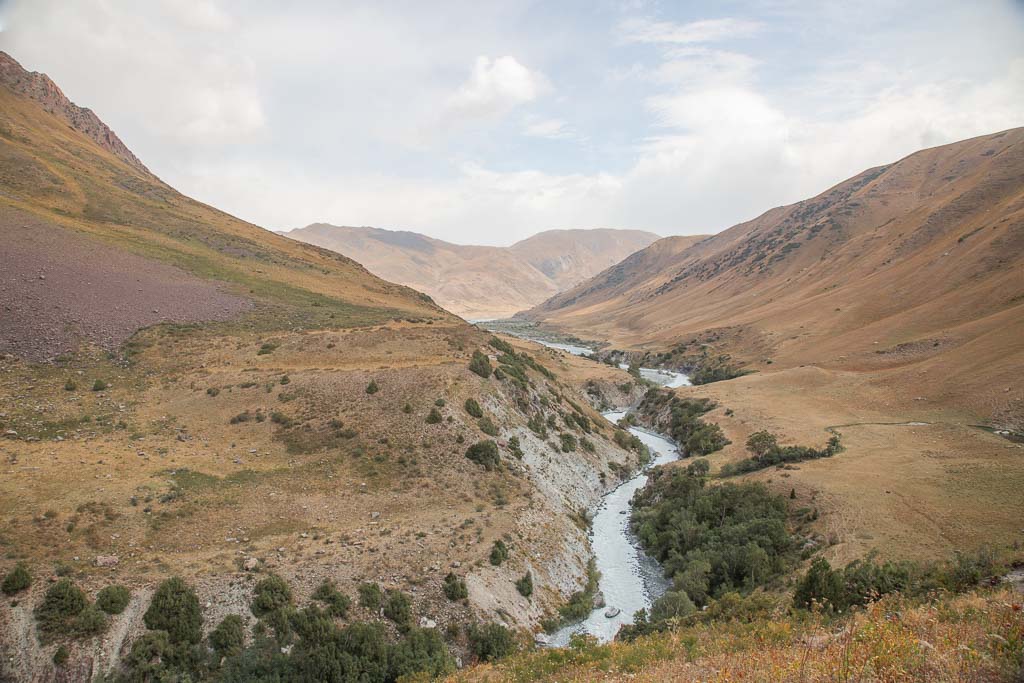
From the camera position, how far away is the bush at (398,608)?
24547mm

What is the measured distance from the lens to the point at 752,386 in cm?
7856

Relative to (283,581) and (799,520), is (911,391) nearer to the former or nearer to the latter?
(799,520)

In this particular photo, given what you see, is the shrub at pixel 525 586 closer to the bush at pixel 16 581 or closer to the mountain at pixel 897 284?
the bush at pixel 16 581

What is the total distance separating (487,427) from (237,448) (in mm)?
18709

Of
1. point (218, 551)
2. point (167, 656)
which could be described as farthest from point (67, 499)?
point (167, 656)

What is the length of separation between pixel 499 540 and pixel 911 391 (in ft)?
183

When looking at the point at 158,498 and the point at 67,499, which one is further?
the point at 158,498

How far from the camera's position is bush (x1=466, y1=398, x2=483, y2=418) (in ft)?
146

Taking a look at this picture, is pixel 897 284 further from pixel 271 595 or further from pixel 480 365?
pixel 271 595

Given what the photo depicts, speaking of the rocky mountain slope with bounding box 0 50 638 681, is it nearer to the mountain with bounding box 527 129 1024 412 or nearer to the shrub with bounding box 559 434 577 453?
the shrub with bounding box 559 434 577 453

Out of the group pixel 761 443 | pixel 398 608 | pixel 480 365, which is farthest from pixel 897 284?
pixel 398 608

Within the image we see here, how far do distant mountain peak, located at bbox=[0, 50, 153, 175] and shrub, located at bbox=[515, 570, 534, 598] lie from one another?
429ft

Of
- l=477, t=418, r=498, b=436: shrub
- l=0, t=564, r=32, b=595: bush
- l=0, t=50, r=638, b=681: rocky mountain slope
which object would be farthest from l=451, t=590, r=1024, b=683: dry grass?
l=477, t=418, r=498, b=436: shrub

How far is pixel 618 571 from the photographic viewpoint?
36.2 metres
